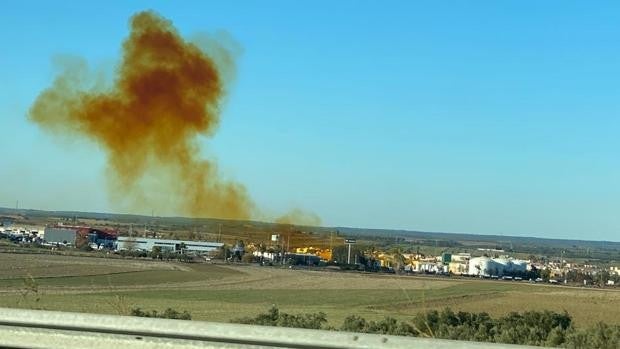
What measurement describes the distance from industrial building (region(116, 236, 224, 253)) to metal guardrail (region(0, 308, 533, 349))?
77.3m

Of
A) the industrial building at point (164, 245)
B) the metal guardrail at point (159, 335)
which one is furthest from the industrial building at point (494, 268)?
the metal guardrail at point (159, 335)

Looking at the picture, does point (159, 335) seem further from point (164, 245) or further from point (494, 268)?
point (494, 268)

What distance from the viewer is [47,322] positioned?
5789mm

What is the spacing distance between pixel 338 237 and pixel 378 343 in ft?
304

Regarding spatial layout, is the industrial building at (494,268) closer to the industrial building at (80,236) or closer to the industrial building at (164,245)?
the industrial building at (164,245)

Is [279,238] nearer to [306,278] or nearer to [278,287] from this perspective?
[306,278]

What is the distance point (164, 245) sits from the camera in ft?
294

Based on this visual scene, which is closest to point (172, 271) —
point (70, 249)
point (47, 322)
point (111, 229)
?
point (70, 249)

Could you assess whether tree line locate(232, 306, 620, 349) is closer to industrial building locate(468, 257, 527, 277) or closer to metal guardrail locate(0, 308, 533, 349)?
metal guardrail locate(0, 308, 533, 349)

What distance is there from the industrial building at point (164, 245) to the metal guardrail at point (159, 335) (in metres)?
77.3

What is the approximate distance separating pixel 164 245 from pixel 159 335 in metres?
85.7

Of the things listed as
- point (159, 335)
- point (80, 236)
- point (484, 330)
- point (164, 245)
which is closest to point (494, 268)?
point (164, 245)

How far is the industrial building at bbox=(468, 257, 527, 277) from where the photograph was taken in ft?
385

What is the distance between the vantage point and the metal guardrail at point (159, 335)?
502 cm
